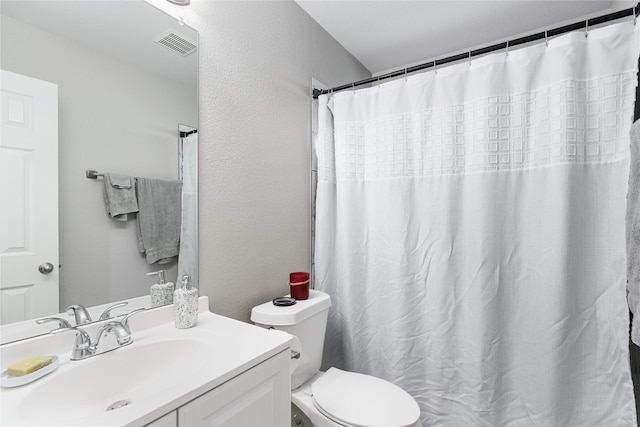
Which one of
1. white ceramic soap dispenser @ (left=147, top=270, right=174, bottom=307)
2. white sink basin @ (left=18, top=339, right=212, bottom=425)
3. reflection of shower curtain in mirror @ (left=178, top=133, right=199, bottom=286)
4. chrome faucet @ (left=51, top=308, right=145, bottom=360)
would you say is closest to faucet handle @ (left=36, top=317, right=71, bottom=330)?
chrome faucet @ (left=51, top=308, right=145, bottom=360)

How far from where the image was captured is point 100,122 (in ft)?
3.31

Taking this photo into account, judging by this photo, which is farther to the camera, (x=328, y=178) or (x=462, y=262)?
(x=328, y=178)

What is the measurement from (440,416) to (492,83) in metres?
1.61

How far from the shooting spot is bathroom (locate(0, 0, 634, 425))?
1.29 meters

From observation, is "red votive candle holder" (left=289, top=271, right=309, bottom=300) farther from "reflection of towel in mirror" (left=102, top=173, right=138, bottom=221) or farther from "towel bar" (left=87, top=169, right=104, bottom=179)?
"towel bar" (left=87, top=169, right=104, bottom=179)

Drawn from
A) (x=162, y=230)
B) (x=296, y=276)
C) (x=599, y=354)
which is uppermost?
(x=162, y=230)

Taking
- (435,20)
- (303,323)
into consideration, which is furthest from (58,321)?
(435,20)

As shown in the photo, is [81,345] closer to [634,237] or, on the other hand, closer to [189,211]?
[189,211]

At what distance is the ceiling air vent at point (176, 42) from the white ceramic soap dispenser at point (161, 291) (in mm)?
847

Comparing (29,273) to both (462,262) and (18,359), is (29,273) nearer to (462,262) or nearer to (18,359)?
(18,359)

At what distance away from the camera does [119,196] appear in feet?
3.47

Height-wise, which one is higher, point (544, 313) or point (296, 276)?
point (296, 276)

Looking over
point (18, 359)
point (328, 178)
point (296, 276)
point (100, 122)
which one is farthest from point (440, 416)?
point (100, 122)

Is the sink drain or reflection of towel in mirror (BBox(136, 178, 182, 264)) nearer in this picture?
the sink drain
